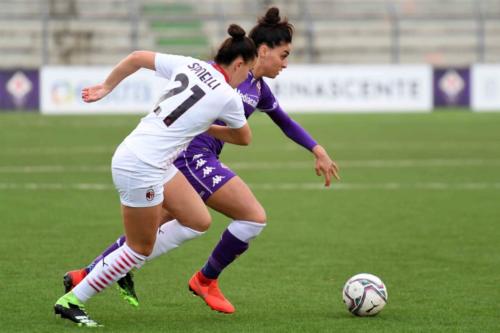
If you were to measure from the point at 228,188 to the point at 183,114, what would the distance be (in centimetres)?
102

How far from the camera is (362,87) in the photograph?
3147 cm

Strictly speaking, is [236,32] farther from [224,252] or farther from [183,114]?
[224,252]

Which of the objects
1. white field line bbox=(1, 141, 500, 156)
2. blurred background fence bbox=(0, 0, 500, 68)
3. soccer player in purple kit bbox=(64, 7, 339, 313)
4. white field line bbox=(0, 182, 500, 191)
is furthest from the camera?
blurred background fence bbox=(0, 0, 500, 68)

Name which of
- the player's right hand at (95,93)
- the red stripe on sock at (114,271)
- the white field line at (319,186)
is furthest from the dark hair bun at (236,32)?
the white field line at (319,186)

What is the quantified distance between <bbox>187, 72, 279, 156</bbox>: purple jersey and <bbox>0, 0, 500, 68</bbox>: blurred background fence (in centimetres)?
2675

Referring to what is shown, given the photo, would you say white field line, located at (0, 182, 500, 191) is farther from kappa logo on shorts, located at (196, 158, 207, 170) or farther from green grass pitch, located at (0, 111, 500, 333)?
kappa logo on shorts, located at (196, 158, 207, 170)

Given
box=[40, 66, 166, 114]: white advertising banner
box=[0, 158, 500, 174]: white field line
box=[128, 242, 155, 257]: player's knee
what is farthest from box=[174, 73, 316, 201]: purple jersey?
box=[40, 66, 166, 114]: white advertising banner

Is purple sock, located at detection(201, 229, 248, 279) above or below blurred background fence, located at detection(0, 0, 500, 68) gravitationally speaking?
above

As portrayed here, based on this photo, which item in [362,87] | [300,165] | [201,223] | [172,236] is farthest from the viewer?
[362,87]

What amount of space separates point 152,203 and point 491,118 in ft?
77.4

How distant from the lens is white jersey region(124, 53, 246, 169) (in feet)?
22.4

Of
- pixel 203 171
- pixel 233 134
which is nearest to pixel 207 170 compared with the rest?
pixel 203 171

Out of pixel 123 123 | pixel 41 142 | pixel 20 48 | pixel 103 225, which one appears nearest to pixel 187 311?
pixel 103 225

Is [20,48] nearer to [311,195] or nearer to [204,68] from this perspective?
[311,195]
